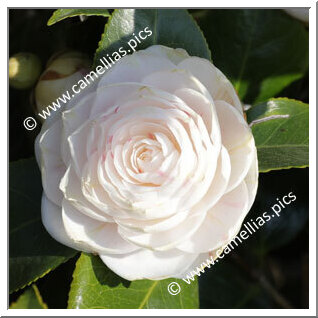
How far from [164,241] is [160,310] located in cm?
29

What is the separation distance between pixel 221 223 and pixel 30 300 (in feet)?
1.86

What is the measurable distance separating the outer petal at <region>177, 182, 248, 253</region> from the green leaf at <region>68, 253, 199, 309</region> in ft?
0.73

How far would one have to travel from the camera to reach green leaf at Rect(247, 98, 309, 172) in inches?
41.0

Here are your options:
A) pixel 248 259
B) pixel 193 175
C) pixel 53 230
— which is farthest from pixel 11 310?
pixel 248 259

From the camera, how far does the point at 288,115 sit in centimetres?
113

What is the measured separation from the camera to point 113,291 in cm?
105

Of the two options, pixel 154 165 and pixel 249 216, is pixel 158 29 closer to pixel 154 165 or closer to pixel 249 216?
pixel 154 165

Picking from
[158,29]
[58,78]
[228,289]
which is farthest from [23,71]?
[228,289]

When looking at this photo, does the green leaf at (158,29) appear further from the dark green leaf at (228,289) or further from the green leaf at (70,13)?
the dark green leaf at (228,289)

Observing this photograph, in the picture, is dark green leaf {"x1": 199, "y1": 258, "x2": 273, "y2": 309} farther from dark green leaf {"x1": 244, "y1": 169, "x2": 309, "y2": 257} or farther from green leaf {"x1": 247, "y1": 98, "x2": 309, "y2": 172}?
green leaf {"x1": 247, "y1": 98, "x2": 309, "y2": 172}

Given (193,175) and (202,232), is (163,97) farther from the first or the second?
(202,232)

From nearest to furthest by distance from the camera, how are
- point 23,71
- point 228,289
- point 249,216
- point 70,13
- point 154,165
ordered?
1. point 154,165
2. point 70,13
3. point 23,71
4. point 249,216
5. point 228,289
